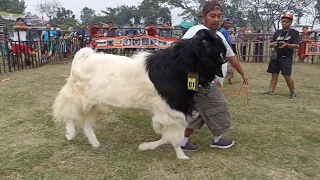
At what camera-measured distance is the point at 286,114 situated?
208 inches

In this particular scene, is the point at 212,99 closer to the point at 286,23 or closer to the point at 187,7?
the point at 286,23

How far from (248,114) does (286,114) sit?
66cm

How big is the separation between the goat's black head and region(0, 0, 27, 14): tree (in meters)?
58.2

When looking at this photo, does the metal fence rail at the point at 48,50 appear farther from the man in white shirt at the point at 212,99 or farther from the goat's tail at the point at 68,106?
the man in white shirt at the point at 212,99

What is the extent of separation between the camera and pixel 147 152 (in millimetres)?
3574

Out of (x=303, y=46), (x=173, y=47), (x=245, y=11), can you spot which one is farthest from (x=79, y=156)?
(x=245, y=11)

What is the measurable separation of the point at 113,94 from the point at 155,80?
49cm

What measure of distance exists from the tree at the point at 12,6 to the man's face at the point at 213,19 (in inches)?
2279

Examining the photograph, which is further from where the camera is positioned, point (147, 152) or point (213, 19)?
point (147, 152)

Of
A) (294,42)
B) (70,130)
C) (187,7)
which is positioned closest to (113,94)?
(70,130)

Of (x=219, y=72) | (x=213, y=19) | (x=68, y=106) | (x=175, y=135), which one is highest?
(x=213, y=19)

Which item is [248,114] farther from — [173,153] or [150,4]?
[150,4]

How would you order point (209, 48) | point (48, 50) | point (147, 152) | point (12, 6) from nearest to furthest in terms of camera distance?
point (209, 48)
point (147, 152)
point (48, 50)
point (12, 6)

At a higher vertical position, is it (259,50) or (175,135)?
(259,50)
